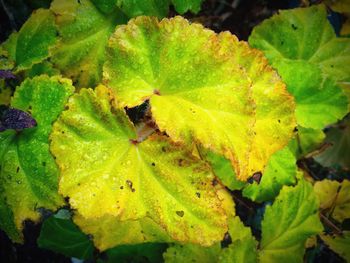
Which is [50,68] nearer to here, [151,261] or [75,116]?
[75,116]

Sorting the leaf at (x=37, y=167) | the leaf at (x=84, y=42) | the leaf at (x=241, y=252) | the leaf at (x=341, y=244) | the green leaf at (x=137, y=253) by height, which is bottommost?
the leaf at (x=341, y=244)

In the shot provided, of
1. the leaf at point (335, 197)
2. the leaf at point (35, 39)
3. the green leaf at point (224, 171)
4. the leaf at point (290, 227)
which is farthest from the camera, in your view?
the leaf at point (335, 197)

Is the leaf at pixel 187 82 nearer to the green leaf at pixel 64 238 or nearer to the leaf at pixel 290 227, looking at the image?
the leaf at pixel 290 227

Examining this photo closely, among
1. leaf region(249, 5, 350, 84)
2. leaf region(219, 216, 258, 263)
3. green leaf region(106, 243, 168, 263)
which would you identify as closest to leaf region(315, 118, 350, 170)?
leaf region(249, 5, 350, 84)

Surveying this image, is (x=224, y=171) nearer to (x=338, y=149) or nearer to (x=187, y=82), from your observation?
Answer: (x=187, y=82)

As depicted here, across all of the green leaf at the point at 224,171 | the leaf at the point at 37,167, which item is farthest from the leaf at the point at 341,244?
the leaf at the point at 37,167

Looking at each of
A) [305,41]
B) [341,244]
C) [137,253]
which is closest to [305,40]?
[305,41]

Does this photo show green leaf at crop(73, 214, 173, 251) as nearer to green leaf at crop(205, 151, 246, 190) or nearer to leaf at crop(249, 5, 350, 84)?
green leaf at crop(205, 151, 246, 190)
